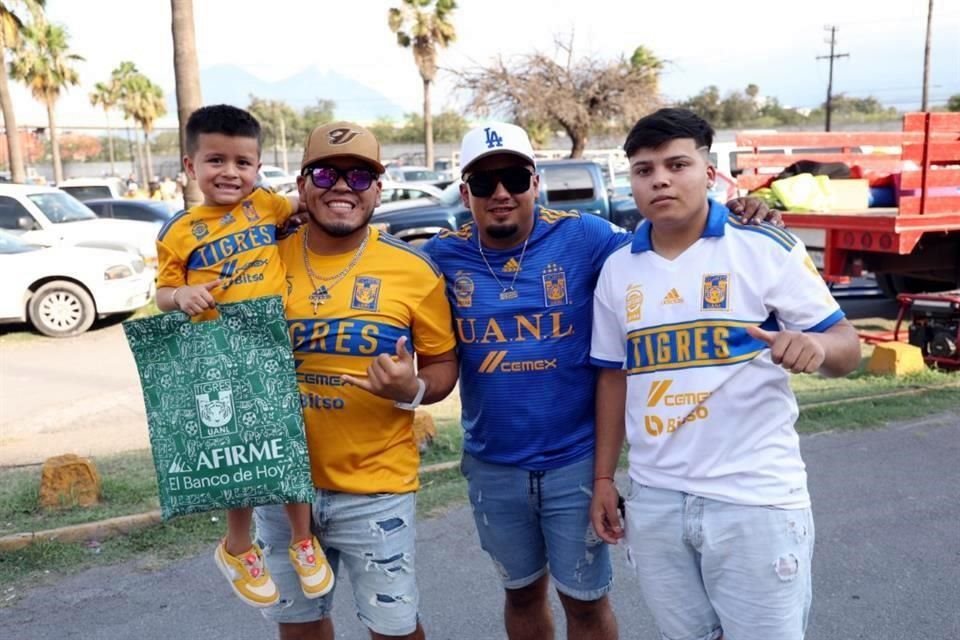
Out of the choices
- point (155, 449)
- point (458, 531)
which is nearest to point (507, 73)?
point (458, 531)

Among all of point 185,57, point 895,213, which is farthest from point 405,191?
point 895,213

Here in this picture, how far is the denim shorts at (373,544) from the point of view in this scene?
2.77m

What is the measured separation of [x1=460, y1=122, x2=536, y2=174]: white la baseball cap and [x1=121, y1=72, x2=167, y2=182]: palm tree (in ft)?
170

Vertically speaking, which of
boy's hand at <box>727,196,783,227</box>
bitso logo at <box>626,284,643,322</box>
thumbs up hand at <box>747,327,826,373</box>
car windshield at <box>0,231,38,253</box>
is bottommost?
car windshield at <box>0,231,38,253</box>

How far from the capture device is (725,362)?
93.7 inches

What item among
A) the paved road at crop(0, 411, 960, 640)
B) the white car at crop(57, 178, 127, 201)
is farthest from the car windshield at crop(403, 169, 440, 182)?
the paved road at crop(0, 411, 960, 640)

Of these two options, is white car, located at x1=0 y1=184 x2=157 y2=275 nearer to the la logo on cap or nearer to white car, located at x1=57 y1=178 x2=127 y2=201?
white car, located at x1=57 y1=178 x2=127 y2=201

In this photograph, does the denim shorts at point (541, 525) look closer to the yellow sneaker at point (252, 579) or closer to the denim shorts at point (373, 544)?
the denim shorts at point (373, 544)

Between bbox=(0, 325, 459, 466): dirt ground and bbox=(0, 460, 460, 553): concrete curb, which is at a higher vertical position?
bbox=(0, 460, 460, 553): concrete curb

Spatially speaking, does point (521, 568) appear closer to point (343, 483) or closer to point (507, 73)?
point (343, 483)

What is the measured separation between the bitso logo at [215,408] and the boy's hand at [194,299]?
22cm

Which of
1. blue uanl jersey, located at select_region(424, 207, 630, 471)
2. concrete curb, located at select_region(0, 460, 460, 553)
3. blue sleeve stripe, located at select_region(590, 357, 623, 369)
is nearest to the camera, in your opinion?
blue sleeve stripe, located at select_region(590, 357, 623, 369)

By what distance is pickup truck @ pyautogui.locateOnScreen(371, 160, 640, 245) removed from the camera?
12.7m

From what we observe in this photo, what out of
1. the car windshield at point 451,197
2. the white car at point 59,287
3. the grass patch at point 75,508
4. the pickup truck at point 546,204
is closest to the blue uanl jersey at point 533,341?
the grass patch at point 75,508
